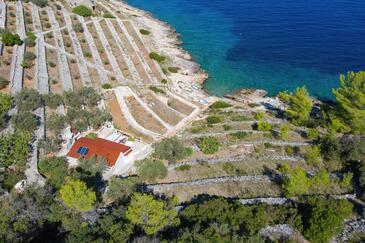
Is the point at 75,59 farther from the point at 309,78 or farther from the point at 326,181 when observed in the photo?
the point at 326,181

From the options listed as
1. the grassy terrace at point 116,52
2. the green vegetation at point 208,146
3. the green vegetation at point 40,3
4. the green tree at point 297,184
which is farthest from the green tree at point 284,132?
the green vegetation at point 40,3

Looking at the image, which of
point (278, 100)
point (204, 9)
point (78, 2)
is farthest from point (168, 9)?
point (278, 100)

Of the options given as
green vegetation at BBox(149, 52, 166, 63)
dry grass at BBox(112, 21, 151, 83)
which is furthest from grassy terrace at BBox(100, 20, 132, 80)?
green vegetation at BBox(149, 52, 166, 63)

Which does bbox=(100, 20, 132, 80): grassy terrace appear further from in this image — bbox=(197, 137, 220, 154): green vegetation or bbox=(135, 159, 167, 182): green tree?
bbox=(135, 159, 167, 182): green tree

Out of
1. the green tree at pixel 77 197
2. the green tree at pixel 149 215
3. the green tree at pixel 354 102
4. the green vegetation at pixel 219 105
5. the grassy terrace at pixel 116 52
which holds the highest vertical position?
the green tree at pixel 354 102

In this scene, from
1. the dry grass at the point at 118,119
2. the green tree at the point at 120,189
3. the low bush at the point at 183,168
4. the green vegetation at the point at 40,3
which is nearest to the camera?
the green tree at the point at 120,189

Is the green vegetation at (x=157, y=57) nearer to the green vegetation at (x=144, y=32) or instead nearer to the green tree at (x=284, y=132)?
the green vegetation at (x=144, y=32)

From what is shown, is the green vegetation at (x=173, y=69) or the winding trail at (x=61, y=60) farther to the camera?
the green vegetation at (x=173, y=69)
